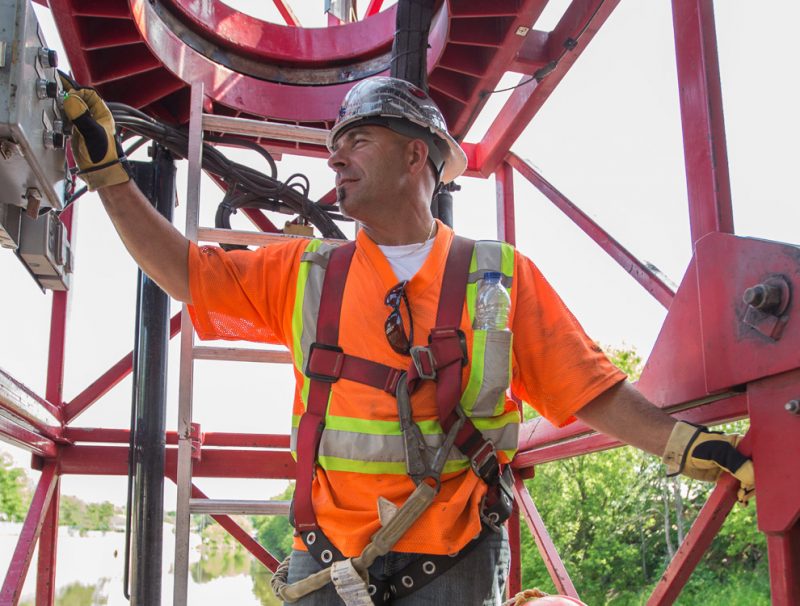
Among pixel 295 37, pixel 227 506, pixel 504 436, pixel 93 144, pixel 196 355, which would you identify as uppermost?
pixel 295 37

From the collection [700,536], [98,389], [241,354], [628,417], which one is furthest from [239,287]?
[98,389]

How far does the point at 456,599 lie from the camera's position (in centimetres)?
201

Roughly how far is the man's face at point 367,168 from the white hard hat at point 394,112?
0.10 feet

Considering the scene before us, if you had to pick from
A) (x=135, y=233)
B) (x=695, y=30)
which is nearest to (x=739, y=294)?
(x=695, y=30)

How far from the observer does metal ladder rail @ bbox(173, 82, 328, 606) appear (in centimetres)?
350

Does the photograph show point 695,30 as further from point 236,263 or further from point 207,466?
point 207,466

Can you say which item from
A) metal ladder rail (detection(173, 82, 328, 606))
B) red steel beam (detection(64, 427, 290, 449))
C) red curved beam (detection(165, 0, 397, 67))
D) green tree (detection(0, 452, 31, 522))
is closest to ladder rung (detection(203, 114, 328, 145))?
metal ladder rail (detection(173, 82, 328, 606))

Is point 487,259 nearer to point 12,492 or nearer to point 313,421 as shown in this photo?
point 313,421

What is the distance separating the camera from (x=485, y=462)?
6.92 feet

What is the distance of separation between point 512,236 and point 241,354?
2.51 m

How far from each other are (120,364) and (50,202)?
400 centimetres

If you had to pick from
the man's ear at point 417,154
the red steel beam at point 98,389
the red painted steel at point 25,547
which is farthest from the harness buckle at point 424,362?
the red steel beam at point 98,389

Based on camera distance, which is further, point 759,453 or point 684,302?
point 684,302

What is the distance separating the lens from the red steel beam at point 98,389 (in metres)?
5.62
